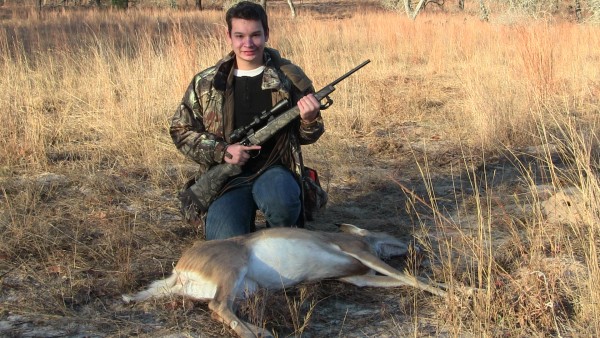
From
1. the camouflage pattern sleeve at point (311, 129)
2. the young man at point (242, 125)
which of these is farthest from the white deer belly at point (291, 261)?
the camouflage pattern sleeve at point (311, 129)

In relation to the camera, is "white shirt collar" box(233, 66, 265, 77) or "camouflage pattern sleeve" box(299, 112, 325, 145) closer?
"camouflage pattern sleeve" box(299, 112, 325, 145)

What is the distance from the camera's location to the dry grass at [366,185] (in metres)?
2.93

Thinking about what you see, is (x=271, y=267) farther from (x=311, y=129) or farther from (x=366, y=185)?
(x=366, y=185)

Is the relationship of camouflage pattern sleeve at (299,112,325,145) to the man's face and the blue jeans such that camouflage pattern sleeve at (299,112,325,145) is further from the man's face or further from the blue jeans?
the man's face

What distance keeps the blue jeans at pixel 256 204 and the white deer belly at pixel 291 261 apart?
40cm

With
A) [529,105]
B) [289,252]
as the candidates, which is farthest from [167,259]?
[529,105]

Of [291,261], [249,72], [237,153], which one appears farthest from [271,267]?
[249,72]

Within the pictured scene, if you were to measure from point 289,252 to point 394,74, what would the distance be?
667 centimetres

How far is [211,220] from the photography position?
12.0ft

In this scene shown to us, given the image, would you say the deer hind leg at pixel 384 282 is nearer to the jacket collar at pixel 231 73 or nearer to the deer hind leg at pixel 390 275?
the deer hind leg at pixel 390 275

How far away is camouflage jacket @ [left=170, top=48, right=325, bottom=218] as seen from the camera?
3744 mm

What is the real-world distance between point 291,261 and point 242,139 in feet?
2.97

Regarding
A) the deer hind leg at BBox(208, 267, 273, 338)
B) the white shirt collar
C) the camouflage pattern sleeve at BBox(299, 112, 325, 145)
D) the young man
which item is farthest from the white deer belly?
the white shirt collar

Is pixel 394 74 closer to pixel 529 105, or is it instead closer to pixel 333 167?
pixel 529 105
